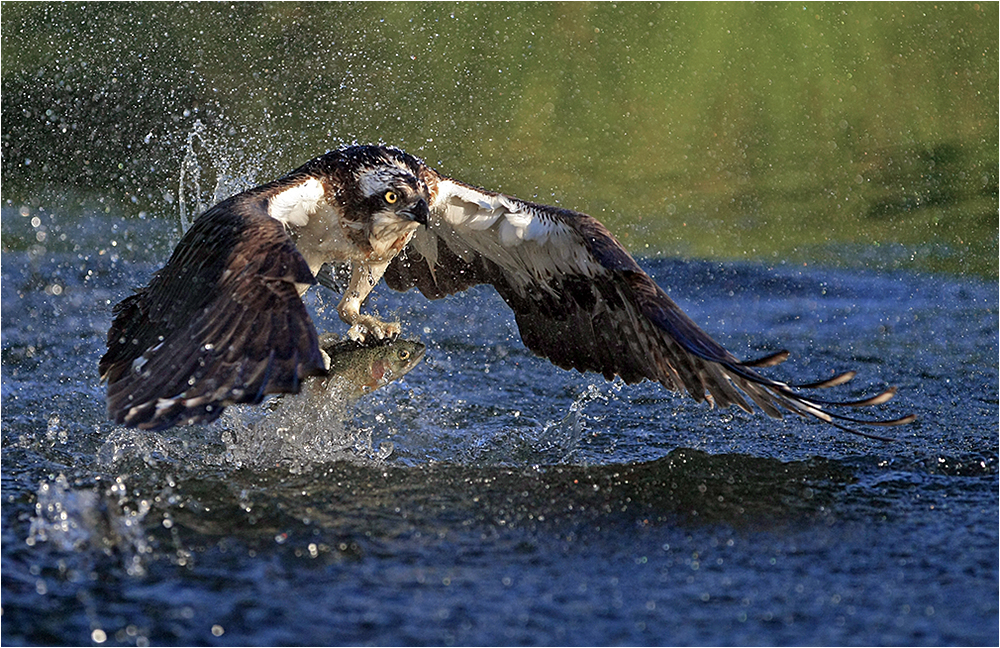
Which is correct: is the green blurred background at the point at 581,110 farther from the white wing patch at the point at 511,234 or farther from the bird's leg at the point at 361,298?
the white wing patch at the point at 511,234

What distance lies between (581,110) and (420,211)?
669cm

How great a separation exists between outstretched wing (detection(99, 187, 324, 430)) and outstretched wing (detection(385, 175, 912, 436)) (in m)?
1.34

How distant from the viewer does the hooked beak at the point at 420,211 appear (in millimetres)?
5547

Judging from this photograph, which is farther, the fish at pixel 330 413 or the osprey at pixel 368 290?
the fish at pixel 330 413

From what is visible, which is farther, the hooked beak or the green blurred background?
the green blurred background

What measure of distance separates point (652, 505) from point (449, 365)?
2385 mm

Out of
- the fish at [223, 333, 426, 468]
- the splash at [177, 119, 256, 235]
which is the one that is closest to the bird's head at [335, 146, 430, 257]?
the fish at [223, 333, 426, 468]

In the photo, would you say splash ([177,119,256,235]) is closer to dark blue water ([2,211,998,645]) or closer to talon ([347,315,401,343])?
dark blue water ([2,211,998,645])

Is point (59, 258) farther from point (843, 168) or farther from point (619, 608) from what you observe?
point (843, 168)

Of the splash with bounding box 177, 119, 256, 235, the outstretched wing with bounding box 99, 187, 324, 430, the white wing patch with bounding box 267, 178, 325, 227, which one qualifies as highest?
the splash with bounding box 177, 119, 256, 235

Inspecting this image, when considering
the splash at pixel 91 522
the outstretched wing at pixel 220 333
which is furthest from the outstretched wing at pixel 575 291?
the splash at pixel 91 522

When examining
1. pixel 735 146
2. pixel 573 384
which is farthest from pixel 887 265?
pixel 573 384

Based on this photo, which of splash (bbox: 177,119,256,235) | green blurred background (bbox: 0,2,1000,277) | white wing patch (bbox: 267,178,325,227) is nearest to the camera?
white wing patch (bbox: 267,178,325,227)

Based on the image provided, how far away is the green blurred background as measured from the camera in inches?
386
